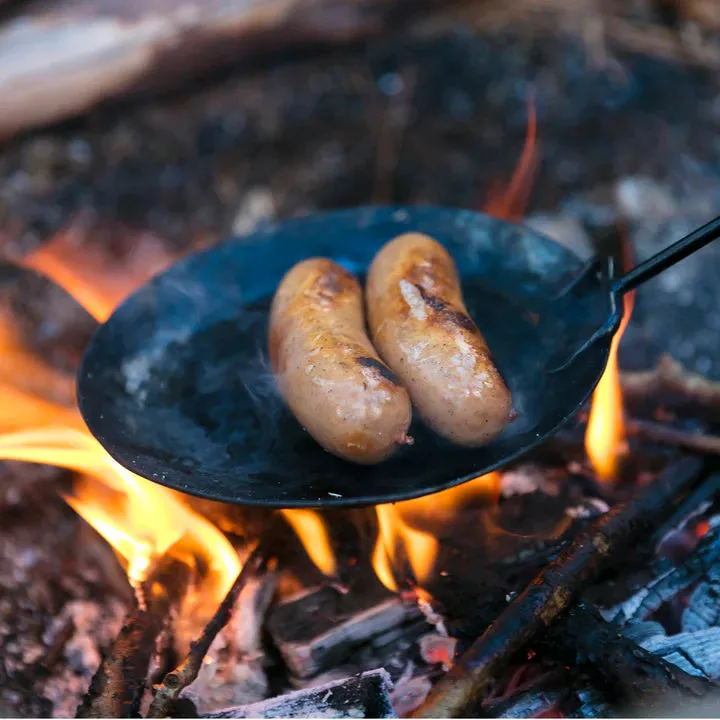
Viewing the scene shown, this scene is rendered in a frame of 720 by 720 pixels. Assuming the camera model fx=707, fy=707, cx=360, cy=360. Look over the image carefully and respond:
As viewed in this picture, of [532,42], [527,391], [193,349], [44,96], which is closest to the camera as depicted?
[527,391]

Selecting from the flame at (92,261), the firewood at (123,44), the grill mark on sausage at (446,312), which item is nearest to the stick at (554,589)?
the grill mark on sausage at (446,312)

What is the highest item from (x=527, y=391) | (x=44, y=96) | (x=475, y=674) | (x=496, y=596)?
(x=44, y=96)

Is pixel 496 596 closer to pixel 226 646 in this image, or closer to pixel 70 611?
pixel 226 646

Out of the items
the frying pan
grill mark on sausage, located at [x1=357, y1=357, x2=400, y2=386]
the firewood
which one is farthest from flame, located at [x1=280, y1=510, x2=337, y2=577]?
the firewood

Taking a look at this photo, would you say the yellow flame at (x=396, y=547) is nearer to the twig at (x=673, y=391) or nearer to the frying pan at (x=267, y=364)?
the frying pan at (x=267, y=364)

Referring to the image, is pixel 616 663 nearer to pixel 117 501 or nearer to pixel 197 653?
pixel 197 653

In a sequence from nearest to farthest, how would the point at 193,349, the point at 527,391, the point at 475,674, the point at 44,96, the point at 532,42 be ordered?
the point at 475,674
the point at 527,391
the point at 193,349
the point at 44,96
the point at 532,42

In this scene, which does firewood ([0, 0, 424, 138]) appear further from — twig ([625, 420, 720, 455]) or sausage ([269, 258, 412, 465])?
twig ([625, 420, 720, 455])

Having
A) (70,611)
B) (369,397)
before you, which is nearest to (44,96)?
(70,611)
